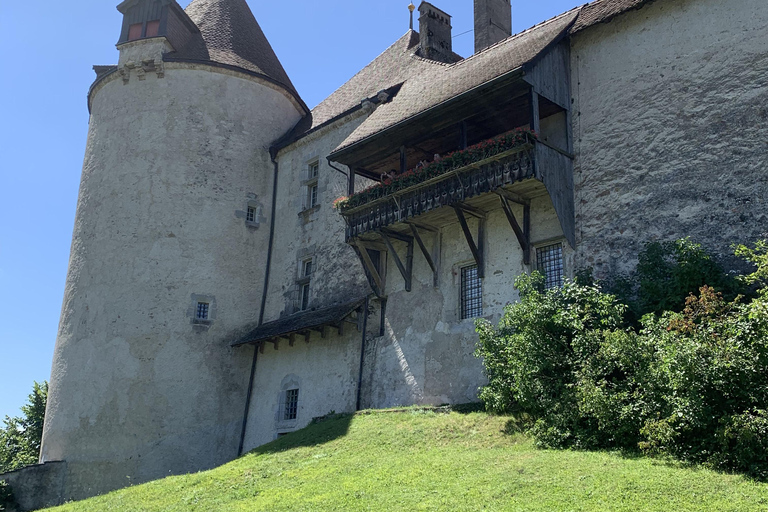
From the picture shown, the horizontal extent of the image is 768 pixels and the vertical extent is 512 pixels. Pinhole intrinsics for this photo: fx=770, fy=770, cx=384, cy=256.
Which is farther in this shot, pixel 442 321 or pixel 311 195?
pixel 311 195

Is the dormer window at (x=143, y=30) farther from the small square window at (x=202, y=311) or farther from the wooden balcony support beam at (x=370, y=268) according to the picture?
the wooden balcony support beam at (x=370, y=268)

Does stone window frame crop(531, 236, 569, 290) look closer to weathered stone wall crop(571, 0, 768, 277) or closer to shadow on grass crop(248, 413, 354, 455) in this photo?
weathered stone wall crop(571, 0, 768, 277)

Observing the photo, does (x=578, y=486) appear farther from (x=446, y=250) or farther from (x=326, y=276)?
(x=326, y=276)

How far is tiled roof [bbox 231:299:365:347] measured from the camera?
21203 mm

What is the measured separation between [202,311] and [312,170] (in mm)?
5914

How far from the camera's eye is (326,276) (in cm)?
2358

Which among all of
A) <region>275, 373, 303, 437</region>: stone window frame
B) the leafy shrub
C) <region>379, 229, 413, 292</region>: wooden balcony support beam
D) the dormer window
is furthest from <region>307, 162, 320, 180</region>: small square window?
the leafy shrub

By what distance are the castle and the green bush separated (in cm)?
216

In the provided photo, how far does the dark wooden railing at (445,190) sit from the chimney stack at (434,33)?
22.6 ft

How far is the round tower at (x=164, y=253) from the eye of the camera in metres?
23.1

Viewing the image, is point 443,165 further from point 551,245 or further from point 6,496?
point 6,496

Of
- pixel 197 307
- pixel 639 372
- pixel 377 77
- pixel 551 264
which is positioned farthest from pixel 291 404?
pixel 639 372

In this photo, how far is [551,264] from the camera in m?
17.7

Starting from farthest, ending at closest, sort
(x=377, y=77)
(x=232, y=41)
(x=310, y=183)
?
(x=232, y=41) → (x=377, y=77) → (x=310, y=183)
